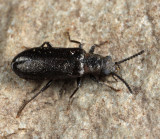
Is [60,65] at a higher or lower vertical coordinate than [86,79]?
higher

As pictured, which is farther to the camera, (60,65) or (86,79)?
(86,79)

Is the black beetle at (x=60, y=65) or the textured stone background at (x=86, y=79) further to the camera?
the black beetle at (x=60, y=65)

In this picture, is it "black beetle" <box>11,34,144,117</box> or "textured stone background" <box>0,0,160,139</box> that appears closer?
"textured stone background" <box>0,0,160,139</box>

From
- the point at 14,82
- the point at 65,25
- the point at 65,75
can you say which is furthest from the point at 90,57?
the point at 14,82

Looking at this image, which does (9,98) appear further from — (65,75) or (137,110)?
(137,110)
